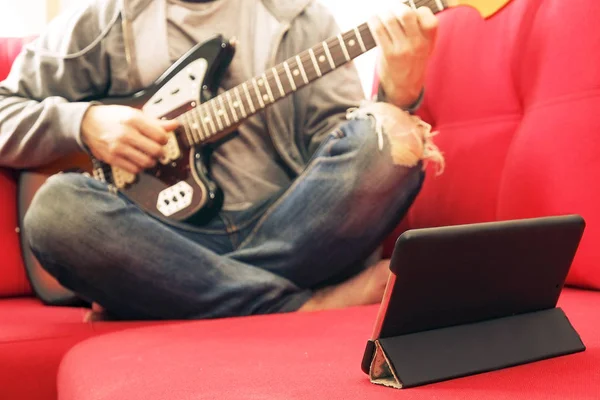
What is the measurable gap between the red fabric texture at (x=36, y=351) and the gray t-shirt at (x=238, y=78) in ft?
0.96

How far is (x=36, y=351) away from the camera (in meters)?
0.78

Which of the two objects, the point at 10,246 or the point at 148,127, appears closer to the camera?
the point at 148,127

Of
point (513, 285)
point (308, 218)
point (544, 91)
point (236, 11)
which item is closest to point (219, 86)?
point (236, 11)

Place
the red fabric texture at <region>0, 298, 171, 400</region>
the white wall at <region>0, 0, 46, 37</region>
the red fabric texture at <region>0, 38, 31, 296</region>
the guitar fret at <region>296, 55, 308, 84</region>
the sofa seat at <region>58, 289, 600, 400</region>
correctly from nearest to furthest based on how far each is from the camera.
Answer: the sofa seat at <region>58, 289, 600, 400</region> → the red fabric texture at <region>0, 298, 171, 400</region> → the guitar fret at <region>296, 55, 308, 84</region> → the red fabric texture at <region>0, 38, 31, 296</region> → the white wall at <region>0, 0, 46, 37</region>

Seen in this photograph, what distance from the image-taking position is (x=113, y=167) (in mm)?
1050

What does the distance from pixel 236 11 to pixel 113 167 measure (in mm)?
336

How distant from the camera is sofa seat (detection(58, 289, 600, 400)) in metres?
0.45

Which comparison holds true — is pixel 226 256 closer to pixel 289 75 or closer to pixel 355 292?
pixel 355 292

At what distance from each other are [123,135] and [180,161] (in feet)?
0.32

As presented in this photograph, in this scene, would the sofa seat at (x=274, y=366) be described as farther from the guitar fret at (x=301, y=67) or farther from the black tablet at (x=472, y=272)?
the guitar fret at (x=301, y=67)

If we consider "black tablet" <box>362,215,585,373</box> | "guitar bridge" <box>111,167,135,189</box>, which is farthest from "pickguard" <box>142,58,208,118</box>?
"black tablet" <box>362,215,585,373</box>

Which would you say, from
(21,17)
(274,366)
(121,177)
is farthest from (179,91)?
(21,17)

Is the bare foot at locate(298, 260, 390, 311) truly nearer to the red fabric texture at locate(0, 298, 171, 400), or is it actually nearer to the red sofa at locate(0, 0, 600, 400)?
the red sofa at locate(0, 0, 600, 400)

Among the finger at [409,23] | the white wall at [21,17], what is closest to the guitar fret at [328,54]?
the finger at [409,23]
